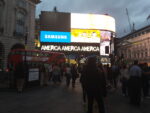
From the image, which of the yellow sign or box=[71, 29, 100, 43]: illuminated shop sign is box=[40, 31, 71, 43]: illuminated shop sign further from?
the yellow sign

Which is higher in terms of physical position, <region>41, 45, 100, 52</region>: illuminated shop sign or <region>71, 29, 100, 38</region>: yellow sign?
<region>71, 29, 100, 38</region>: yellow sign

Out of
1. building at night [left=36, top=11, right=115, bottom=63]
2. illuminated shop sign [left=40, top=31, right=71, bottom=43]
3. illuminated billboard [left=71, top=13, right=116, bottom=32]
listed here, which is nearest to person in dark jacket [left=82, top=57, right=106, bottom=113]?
building at night [left=36, top=11, right=115, bottom=63]

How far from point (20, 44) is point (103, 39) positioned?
936 inches

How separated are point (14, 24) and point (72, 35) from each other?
63.3ft

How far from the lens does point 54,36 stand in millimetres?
52312

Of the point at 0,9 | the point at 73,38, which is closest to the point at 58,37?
the point at 73,38

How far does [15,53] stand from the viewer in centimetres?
2431

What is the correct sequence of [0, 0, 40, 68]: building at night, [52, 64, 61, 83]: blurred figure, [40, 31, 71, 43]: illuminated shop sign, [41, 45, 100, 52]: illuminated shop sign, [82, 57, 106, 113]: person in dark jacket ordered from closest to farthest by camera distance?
1. [82, 57, 106, 113]: person in dark jacket
2. [52, 64, 61, 83]: blurred figure
3. [0, 0, 40, 68]: building at night
4. [41, 45, 100, 52]: illuminated shop sign
5. [40, 31, 71, 43]: illuminated shop sign

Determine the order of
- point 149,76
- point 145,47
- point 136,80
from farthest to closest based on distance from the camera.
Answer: point 145,47 → point 149,76 → point 136,80

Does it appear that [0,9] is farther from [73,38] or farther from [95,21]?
[95,21]

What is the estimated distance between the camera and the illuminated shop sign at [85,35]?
172 feet

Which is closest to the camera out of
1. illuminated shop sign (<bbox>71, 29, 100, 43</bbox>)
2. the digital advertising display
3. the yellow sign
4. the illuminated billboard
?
illuminated shop sign (<bbox>71, 29, 100, 43</bbox>)

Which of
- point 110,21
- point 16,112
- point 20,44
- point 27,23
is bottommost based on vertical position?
point 16,112

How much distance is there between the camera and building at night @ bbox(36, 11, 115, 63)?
51.9m
